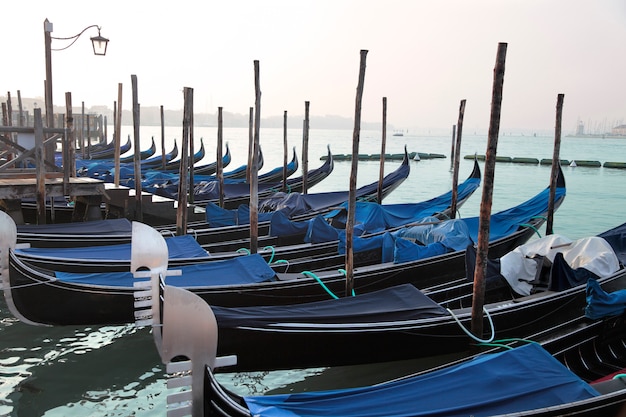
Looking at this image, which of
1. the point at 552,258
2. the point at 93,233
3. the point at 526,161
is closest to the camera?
the point at 552,258

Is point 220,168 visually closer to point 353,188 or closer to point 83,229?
point 83,229

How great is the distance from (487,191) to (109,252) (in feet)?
11.4

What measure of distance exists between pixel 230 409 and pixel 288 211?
5446mm

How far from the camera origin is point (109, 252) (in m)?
5.14

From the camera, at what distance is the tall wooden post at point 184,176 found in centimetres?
626

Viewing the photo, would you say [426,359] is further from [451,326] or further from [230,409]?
[230,409]

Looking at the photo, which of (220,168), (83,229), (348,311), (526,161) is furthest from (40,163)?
(526,161)

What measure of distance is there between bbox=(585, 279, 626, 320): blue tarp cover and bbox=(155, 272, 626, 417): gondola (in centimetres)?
61

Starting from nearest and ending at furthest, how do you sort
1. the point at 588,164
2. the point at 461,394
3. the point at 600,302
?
the point at 461,394, the point at 600,302, the point at 588,164

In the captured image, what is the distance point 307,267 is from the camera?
5.28 metres

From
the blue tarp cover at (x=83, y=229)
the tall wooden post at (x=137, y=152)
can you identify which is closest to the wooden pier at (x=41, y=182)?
the blue tarp cover at (x=83, y=229)

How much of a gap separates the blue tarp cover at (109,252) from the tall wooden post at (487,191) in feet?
8.67

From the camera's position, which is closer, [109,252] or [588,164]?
[109,252]

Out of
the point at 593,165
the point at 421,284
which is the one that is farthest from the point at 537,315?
the point at 593,165
